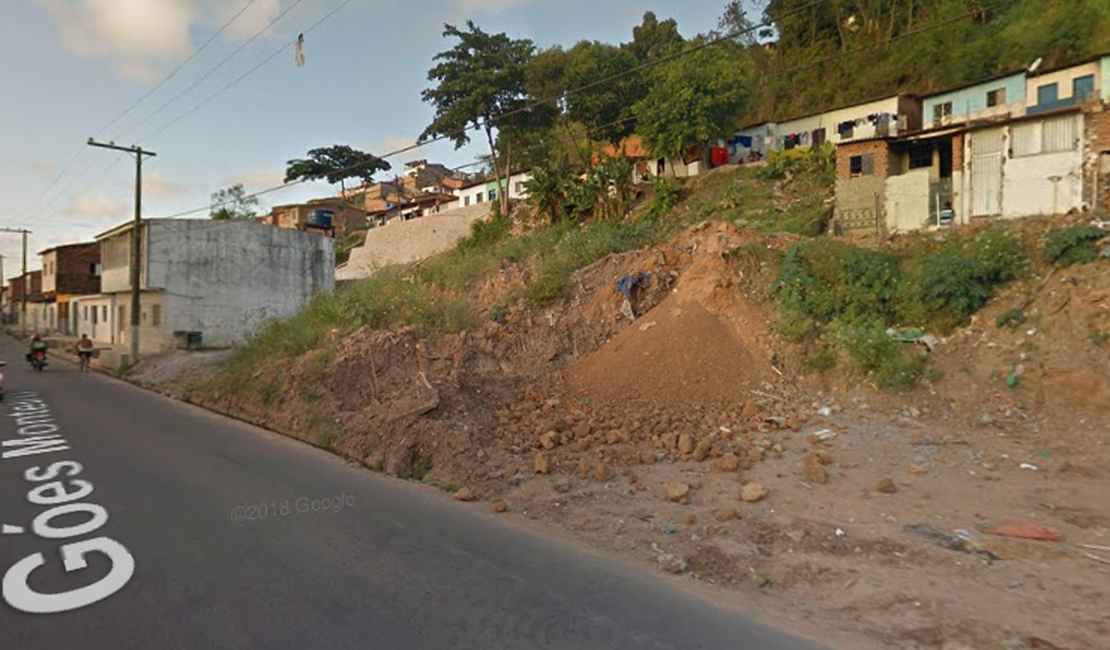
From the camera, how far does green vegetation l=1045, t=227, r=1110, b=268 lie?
9.56 meters

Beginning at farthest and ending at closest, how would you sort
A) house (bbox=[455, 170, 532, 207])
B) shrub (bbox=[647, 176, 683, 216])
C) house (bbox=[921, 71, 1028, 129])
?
house (bbox=[455, 170, 532, 207])
shrub (bbox=[647, 176, 683, 216])
house (bbox=[921, 71, 1028, 129])

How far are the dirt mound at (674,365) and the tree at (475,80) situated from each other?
72.9ft

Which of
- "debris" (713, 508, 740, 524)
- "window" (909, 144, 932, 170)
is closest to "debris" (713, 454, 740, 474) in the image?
"debris" (713, 508, 740, 524)

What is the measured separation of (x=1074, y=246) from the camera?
31.8 feet

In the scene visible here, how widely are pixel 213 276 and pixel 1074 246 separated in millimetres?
28365

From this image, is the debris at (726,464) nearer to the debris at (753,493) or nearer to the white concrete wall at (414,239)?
the debris at (753,493)

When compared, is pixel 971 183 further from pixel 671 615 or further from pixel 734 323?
pixel 671 615

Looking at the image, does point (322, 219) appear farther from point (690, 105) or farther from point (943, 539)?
point (943, 539)

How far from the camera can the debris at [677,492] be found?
599 cm

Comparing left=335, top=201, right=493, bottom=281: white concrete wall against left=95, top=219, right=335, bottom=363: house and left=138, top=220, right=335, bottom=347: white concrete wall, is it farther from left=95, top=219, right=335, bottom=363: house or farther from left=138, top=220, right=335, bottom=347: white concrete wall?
left=138, top=220, right=335, bottom=347: white concrete wall

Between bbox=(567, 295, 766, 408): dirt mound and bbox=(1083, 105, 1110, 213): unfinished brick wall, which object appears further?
bbox=(1083, 105, 1110, 213): unfinished brick wall

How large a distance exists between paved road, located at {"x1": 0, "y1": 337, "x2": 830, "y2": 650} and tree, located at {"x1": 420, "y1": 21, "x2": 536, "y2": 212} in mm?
26386

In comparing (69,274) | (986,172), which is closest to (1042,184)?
(986,172)

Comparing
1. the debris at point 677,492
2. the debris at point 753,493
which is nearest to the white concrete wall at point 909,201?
the debris at point 753,493
